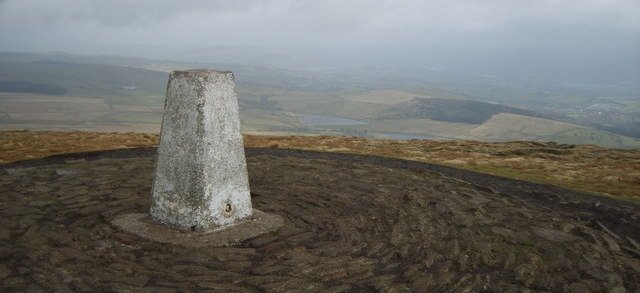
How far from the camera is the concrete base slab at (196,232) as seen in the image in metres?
10.8

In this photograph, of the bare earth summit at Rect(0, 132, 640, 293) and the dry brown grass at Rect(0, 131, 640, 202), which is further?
the dry brown grass at Rect(0, 131, 640, 202)

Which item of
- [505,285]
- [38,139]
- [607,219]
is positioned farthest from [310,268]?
[38,139]

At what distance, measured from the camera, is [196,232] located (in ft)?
36.9

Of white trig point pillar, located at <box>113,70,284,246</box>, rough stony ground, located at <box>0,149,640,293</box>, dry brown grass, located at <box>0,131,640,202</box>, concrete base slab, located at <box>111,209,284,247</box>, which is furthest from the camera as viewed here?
dry brown grass, located at <box>0,131,640,202</box>

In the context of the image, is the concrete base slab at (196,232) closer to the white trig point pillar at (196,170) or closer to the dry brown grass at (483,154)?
the white trig point pillar at (196,170)

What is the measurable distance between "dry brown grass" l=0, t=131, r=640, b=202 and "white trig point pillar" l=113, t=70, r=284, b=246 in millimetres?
17898

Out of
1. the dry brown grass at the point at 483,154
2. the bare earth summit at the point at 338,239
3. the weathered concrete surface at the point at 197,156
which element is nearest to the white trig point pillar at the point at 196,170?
the weathered concrete surface at the point at 197,156

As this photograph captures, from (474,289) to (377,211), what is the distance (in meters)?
5.16

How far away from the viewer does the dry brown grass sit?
989 inches

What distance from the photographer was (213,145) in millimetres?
11492

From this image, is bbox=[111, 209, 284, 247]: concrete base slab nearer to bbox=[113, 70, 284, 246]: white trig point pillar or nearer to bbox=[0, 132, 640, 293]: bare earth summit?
bbox=[113, 70, 284, 246]: white trig point pillar

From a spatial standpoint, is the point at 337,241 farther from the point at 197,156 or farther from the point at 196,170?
the point at 197,156

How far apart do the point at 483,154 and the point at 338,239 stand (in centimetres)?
2639

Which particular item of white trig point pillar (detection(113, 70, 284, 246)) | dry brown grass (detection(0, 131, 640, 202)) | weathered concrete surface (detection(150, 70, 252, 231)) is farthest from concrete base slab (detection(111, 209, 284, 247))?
dry brown grass (detection(0, 131, 640, 202))
